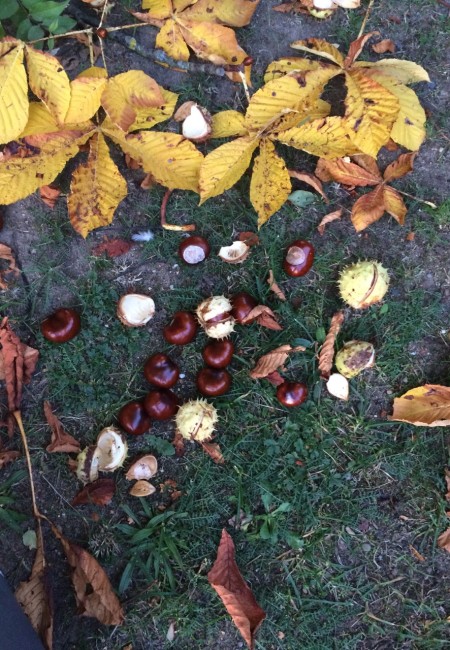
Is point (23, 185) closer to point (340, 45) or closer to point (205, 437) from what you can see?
point (205, 437)

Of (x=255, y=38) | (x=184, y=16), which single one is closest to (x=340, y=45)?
(x=255, y=38)

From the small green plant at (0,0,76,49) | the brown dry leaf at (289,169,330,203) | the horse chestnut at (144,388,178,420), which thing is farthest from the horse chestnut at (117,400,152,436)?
the small green plant at (0,0,76,49)

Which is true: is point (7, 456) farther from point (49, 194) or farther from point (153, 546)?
point (49, 194)

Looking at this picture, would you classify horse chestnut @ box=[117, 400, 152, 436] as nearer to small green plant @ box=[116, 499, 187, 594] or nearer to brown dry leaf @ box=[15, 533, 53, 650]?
small green plant @ box=[116, 499, 187, 594]

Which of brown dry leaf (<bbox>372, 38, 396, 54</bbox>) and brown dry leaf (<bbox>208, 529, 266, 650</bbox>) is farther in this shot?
brown dry leaf (<bbox>372, 38, 396, 54</bbox>)

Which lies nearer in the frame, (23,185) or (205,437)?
(23,185)
